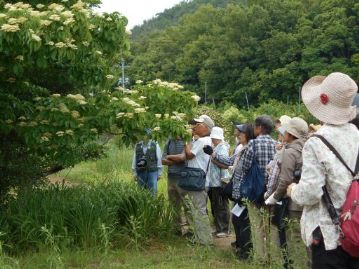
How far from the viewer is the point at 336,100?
3.42m

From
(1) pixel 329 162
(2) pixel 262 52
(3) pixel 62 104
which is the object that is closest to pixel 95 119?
(3) pixel 62 104

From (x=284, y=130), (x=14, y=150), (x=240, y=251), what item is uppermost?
(x=284, y=130)

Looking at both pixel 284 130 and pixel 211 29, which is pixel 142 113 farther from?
pixel 211 29

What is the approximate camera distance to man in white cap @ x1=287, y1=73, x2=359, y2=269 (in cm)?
319

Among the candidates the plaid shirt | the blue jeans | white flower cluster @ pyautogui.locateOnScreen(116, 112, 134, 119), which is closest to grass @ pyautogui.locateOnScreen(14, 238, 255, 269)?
the plaid shirt

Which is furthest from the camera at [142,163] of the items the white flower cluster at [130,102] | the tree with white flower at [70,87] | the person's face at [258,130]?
the person's face at [258,130]

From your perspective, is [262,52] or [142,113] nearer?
[142,113]

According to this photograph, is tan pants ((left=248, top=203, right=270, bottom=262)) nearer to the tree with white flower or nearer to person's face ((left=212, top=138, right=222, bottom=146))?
the tree with white flower

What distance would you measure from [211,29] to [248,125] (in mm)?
73879

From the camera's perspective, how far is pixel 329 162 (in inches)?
126

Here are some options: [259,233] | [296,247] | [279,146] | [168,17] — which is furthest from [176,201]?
[168,17]

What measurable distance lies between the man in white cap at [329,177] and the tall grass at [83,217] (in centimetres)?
354

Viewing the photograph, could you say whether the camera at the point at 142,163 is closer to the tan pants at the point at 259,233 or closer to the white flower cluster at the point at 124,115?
the white flower cluster at the point at 124,115

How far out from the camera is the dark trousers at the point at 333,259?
3178 mm
